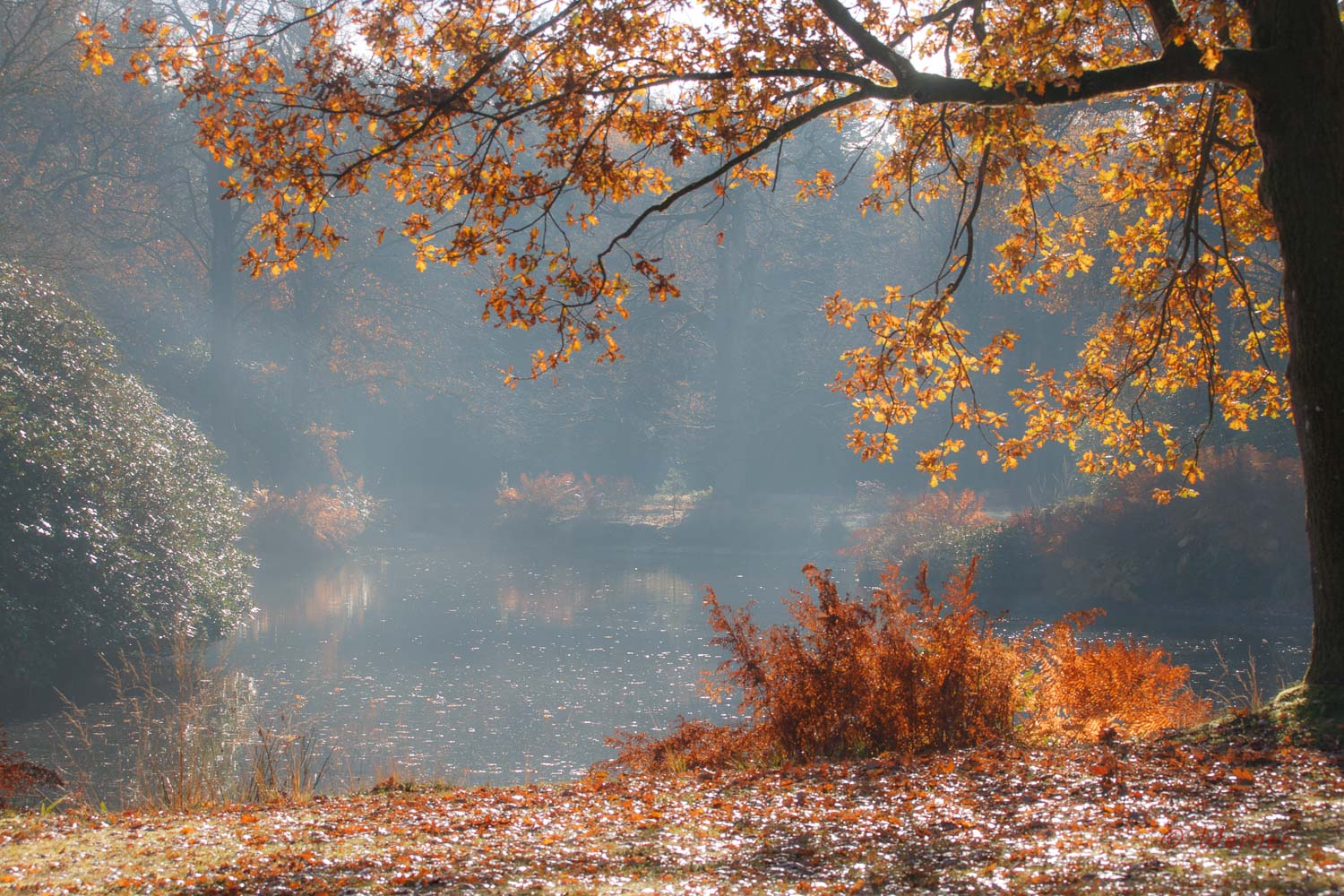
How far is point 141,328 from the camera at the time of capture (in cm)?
3269

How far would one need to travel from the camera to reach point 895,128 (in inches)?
354

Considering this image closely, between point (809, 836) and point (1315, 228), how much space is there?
13.0 ft

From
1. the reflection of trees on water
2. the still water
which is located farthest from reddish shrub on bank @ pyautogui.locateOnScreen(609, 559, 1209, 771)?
the reflection of trees on water

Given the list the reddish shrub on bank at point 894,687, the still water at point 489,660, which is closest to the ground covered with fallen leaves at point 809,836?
the reddish shrub on bank at point 894,687

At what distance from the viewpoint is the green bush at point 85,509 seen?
1311 cm

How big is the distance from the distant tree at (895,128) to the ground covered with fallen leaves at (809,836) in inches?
69.1

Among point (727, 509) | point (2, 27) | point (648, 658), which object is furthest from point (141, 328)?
→ point (648, 658)

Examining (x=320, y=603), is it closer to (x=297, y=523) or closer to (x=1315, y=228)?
(x=297, y=523)

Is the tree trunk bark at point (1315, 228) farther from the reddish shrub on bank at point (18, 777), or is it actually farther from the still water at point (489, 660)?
the reddish shrub on bank at point (18, 777)

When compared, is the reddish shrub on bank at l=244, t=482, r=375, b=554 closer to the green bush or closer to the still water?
the still water

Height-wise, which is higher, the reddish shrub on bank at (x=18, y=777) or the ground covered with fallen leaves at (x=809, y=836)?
the reddish shrub on bank at (x=18, y=777)

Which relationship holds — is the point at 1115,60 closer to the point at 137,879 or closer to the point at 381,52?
the point at 381,52

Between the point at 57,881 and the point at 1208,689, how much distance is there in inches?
490

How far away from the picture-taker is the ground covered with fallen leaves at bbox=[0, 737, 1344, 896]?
3621 millimetres
